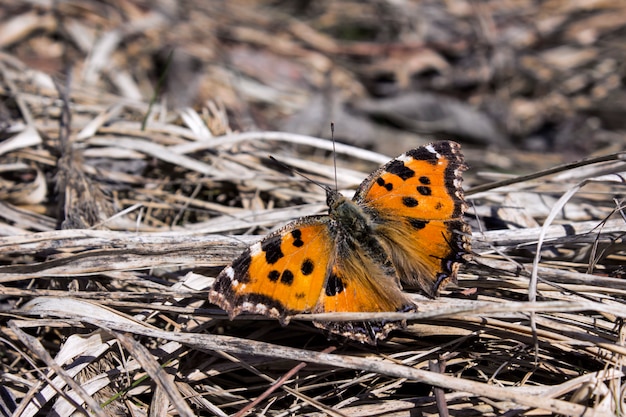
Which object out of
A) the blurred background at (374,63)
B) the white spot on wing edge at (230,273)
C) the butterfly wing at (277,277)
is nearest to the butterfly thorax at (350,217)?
the butterfly wing at (277,277)

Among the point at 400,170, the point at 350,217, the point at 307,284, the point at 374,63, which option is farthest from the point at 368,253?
the point at 374,63

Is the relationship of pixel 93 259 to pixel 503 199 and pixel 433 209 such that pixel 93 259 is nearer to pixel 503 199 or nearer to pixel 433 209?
pixel 433 209

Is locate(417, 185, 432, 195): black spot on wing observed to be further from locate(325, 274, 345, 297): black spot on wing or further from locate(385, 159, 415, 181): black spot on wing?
locate(325, 274, 345, 297): black spot on wing

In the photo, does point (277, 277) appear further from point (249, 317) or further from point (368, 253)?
point (368, 253)

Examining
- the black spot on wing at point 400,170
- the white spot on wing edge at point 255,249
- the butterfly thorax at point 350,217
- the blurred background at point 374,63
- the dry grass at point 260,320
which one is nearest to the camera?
the dry grass at point 260,320

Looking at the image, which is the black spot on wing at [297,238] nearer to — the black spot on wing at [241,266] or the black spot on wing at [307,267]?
the black spot on wing at [307,267]

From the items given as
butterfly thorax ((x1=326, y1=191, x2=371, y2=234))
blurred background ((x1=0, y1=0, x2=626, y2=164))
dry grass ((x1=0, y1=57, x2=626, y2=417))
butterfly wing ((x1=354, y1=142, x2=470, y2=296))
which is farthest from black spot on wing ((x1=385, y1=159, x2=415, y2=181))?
blurred background ((x1=0, y1=0, x2=626, y2=164))

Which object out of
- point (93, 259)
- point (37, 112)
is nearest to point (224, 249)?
point (93, 259)
